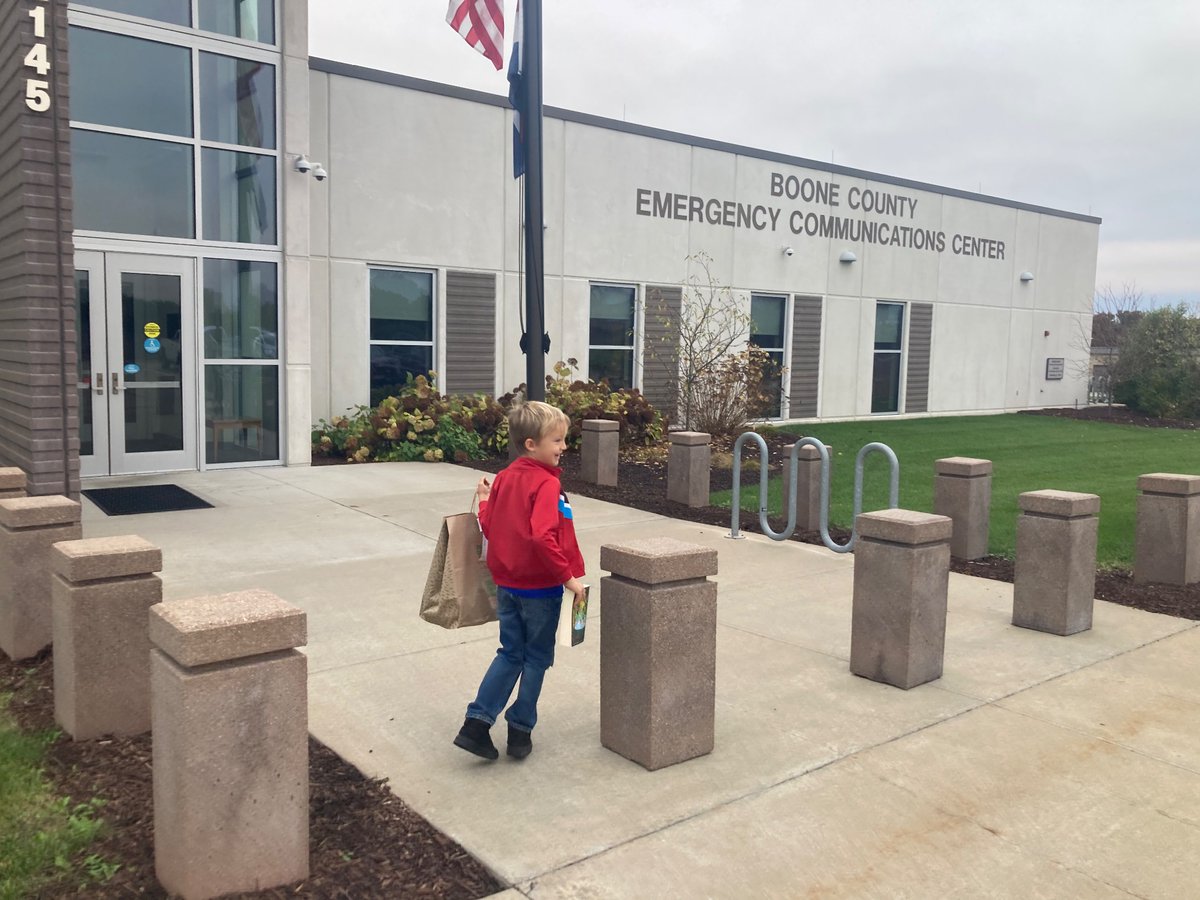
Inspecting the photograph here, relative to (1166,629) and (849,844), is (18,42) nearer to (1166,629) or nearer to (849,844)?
(849,844)

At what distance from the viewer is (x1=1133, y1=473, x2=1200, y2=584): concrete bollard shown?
24.6 feet

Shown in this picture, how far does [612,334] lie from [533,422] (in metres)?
14.2

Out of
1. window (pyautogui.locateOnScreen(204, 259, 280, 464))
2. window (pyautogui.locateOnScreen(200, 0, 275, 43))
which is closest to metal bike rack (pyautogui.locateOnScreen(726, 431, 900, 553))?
window (pyautogui.locateOnScreen(204, 259, 280, 464))

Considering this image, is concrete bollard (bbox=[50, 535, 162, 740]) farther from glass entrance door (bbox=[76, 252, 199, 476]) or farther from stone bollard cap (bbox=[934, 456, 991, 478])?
glass entrance door (bbox=[76, 252, 199, 476])

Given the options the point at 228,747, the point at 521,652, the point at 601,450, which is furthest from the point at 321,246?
the point at 228,747

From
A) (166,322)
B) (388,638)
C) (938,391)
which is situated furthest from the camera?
(938,391)

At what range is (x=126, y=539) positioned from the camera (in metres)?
4.54

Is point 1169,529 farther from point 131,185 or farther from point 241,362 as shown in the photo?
point 131,185

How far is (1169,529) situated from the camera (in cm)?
758

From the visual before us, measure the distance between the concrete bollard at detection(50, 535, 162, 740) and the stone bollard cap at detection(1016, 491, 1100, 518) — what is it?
5027 millimetres

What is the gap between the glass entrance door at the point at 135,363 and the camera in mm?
11352

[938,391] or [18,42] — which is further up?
[18,42]

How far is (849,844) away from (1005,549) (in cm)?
594

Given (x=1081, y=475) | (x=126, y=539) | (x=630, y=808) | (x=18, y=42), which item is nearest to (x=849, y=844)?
(x=630, y=808)
